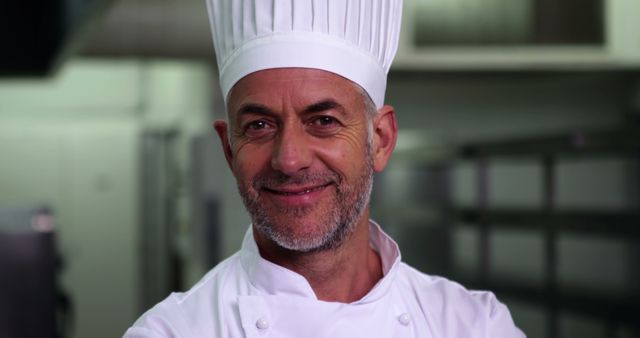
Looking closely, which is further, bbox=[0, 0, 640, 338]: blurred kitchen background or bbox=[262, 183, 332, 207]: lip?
bbox=[0, 0, 640, 338]: blurred kitchen background

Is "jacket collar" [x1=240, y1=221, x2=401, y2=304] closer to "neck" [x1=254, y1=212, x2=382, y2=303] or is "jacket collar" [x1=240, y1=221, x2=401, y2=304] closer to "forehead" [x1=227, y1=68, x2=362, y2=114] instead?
"neck" [x1=254, y1=212, x2=382, y2=303]

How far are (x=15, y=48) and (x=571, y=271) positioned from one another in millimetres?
1879

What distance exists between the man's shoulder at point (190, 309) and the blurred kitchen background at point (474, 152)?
1051mm

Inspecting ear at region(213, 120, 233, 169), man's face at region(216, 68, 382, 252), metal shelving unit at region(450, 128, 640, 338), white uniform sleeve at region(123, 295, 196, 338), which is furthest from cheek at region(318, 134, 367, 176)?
metal shelving unit at region(450, 128, 640, 338)

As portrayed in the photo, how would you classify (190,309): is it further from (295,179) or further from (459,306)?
(459,306)

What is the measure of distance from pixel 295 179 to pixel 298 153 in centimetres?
3

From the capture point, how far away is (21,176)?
577 cm

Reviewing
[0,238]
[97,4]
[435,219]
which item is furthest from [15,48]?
[435,219]

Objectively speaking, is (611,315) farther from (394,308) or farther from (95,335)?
(95,335)

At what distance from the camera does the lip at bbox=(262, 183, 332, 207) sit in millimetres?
1008

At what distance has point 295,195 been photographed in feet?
3.31

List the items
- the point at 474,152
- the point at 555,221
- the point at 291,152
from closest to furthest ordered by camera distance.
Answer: the point at 291,152 → the point at 555,221 → the point at 474,152

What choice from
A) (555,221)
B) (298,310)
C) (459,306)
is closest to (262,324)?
(298,310)

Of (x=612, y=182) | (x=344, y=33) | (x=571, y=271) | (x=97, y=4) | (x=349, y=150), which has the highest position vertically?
(x=97, y=4)
